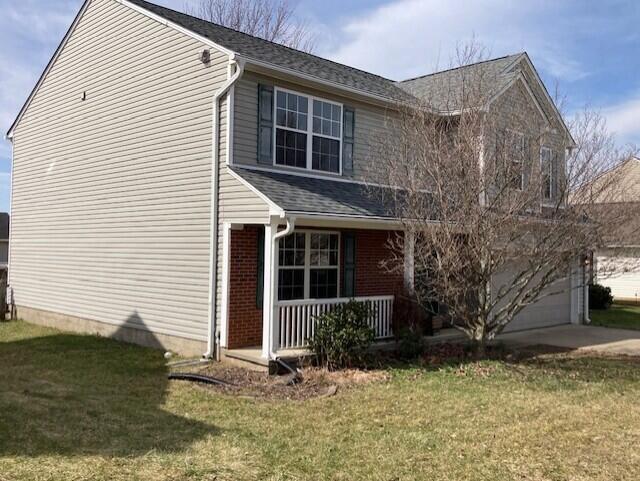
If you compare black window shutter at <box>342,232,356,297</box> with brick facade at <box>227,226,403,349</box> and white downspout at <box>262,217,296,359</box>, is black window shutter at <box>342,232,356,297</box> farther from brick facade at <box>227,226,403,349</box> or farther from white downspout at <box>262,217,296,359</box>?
white downspout at <box>262,217,296,359</box>

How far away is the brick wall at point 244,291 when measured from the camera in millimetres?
10609

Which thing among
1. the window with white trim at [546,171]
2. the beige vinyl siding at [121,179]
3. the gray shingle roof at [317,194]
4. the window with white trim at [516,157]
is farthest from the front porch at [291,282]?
the window with white trim at [546,171]

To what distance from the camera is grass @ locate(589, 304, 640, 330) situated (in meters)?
17.8

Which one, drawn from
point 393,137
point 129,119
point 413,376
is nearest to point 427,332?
point 413,376

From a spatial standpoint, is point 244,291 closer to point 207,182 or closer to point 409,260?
point 207,182

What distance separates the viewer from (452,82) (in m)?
14.2

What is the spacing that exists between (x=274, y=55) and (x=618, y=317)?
15009mm

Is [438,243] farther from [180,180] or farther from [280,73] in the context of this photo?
[180,180]

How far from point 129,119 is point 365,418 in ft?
29.4

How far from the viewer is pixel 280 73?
11047mm

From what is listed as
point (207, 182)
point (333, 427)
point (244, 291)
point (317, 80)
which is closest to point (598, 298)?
point (317, 80)

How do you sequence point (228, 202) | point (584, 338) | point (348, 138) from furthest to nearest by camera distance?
point (584, 338) < point (348, 138) < point (228, 202)

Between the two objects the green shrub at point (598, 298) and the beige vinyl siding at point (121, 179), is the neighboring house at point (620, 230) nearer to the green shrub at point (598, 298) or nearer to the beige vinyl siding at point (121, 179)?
the beige vinyl siding at point (121, 179)

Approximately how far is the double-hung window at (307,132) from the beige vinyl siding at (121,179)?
1418mm
